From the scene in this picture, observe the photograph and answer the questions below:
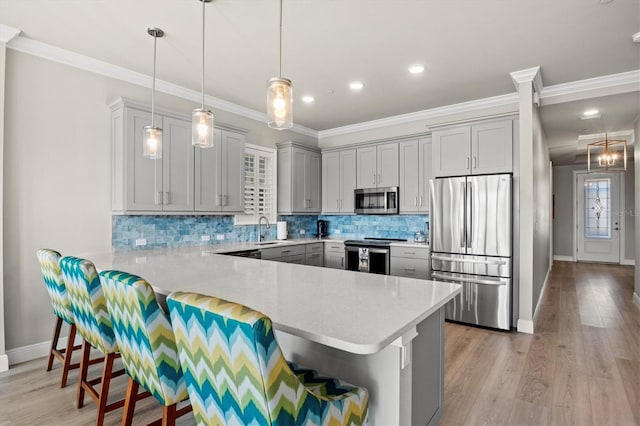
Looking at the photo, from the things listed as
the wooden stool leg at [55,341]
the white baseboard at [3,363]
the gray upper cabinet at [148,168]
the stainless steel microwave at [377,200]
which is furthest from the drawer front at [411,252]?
the white baseboard at [3,363]

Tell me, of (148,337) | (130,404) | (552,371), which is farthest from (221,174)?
(552,371)

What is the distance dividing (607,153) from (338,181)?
4.30 metres

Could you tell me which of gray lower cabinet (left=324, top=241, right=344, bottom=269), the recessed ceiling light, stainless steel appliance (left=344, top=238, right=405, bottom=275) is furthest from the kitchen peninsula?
gray lower cabinet (left=324, top=241, right=344, bottom=269)

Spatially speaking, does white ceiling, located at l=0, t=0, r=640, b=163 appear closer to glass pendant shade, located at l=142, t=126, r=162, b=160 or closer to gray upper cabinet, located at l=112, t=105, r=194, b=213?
gray upper cabinet, located at l=112, t=105, r=194, b=213

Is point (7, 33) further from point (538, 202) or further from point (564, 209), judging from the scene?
point (564, 209)

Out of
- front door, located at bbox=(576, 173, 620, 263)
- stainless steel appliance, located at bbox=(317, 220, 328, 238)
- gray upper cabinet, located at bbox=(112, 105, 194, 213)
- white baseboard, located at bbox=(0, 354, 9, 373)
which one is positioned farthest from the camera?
front door, located at bbox=(576, 173, 620, 263)

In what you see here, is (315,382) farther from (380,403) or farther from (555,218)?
(555,218)

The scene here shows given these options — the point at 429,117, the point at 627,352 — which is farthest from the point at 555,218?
the point at 627,352

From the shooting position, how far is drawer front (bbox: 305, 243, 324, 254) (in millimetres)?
5073

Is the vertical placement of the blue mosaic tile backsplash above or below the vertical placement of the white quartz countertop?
above

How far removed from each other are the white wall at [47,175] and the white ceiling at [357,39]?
0.36 m

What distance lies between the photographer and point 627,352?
3141 millimetres

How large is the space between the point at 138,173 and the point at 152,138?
0.95 m

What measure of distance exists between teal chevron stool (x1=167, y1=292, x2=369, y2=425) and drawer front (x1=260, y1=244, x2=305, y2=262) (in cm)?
318
